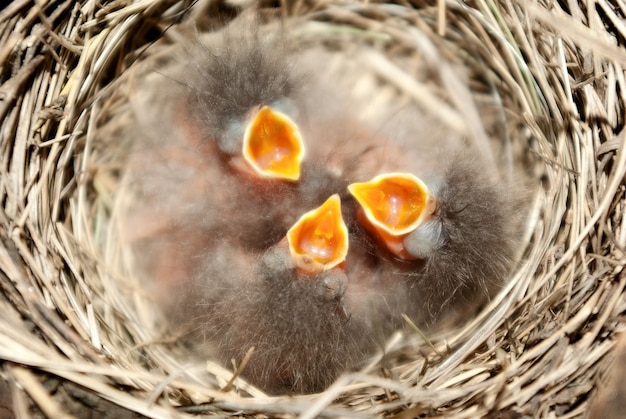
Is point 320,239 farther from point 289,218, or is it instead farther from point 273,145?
point 273,145

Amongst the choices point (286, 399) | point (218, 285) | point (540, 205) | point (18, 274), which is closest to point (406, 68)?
point (540, 205)

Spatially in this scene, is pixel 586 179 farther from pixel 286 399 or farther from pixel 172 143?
pixel 172 143

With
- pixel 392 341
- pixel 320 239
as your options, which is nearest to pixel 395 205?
pixel 320 239

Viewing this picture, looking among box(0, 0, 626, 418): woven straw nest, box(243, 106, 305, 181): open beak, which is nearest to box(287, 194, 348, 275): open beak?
box(243, 106, 305, 181): open beak

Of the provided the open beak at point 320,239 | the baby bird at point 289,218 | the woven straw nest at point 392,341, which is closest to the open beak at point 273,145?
the baby bird at point 289,218

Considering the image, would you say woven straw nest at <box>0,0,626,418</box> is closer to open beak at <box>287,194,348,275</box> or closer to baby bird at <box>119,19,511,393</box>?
baby bird at <box>119,19,511,393</box>
